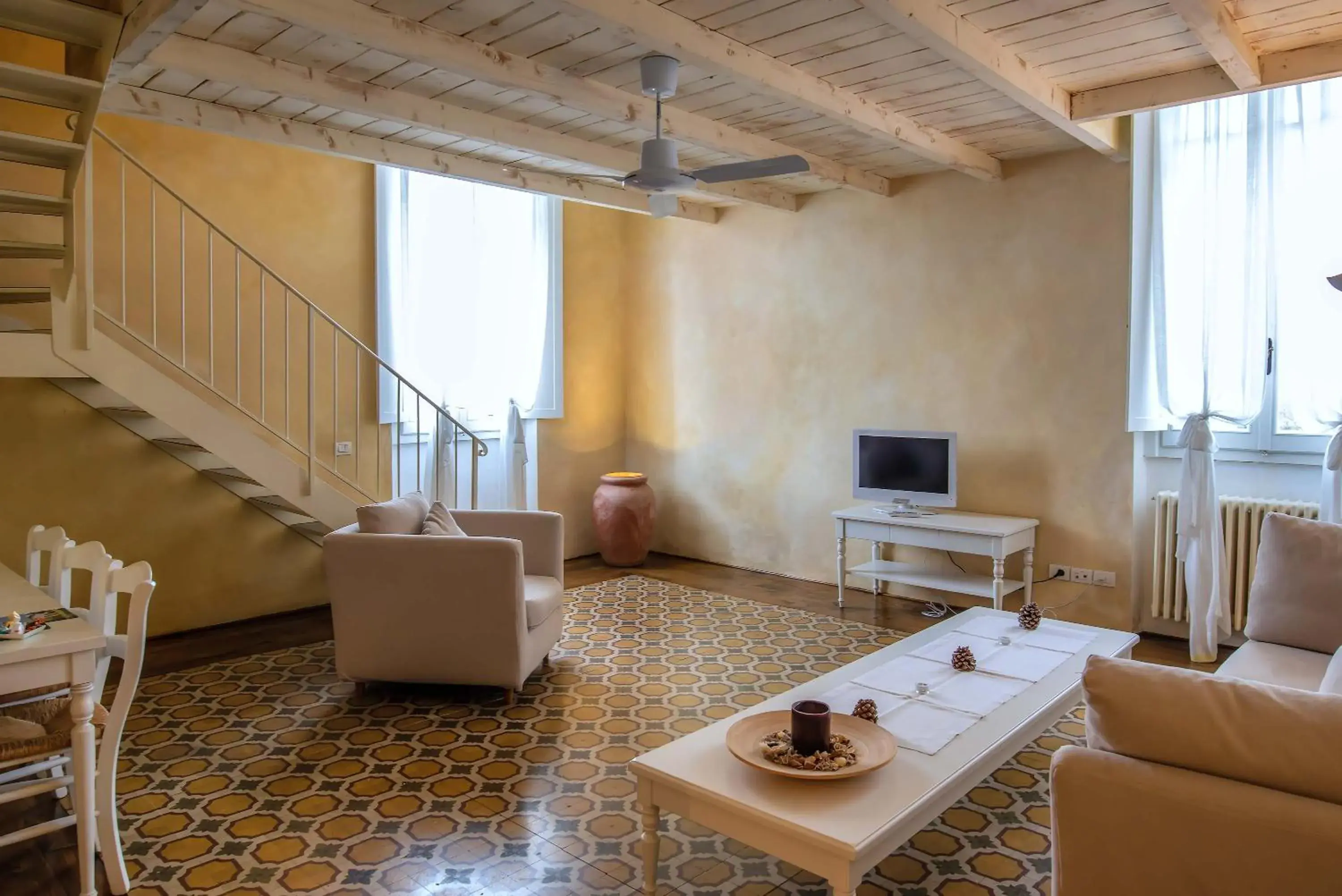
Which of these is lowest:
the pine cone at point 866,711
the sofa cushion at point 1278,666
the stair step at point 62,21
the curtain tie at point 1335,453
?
the pine cone at point 866,711

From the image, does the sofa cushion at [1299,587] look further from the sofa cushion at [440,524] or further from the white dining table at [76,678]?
the white dining table at [76,678]

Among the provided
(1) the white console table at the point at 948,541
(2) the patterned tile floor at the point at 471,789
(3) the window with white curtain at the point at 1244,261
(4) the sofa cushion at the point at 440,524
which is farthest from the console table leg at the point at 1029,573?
(4) the sofa cushion at the point at 440,524

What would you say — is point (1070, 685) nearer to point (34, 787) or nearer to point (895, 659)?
point (895, 659)

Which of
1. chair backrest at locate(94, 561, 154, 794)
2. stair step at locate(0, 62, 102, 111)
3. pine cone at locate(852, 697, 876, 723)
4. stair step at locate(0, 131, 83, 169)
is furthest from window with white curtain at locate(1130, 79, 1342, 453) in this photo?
stair step at locate(0, 131, 83, 169)

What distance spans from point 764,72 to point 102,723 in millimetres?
3117

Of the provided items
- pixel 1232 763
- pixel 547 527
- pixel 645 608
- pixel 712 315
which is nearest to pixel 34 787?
pixel 547 527

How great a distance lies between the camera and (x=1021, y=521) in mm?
5070

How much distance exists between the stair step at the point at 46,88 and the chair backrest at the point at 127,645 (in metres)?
1.62

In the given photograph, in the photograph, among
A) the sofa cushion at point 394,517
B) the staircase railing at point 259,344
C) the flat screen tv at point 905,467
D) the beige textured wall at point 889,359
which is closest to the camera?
the sofa cushion at point 394,517

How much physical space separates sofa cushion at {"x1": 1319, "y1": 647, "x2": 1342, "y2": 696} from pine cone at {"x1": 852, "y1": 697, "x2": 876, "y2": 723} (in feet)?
3.41

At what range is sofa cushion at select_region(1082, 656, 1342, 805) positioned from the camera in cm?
145

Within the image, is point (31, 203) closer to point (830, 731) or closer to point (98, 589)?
point (98, 589)

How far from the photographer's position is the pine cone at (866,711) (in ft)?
8.18

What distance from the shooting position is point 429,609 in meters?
3.79
